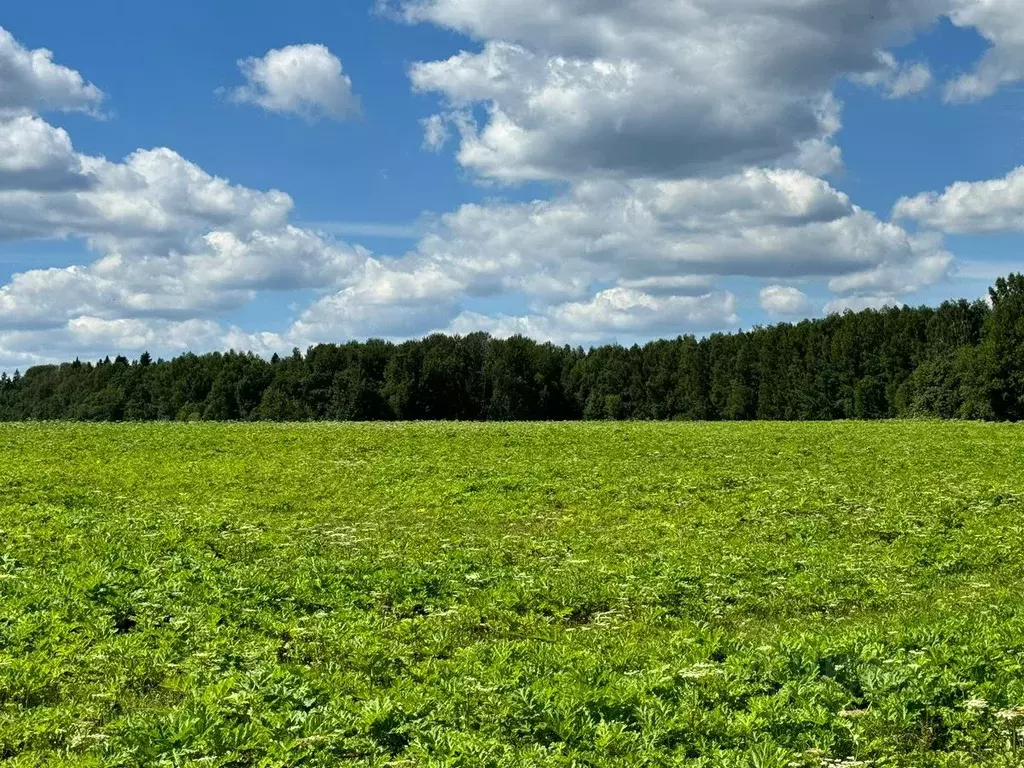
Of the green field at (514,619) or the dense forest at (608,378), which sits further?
the dense forest at (608,378)

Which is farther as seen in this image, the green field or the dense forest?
the dense forest

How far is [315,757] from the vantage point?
807 cm

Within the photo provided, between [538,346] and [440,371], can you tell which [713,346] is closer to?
[538,346]

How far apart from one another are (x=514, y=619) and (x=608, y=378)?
118 metres

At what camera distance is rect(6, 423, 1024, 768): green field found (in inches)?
340

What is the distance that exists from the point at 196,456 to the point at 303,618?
85.5 feet

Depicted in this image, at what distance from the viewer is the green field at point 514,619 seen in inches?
340

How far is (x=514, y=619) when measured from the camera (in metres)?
14.0

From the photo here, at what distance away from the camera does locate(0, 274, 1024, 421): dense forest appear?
105m

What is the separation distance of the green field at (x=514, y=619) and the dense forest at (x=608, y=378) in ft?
239

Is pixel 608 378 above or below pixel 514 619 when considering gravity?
above

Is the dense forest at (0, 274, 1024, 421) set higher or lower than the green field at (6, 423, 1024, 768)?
higher

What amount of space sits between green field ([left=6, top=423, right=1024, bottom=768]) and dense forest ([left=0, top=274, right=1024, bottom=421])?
72.9m

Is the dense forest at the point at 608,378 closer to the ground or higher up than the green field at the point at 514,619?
higher up
